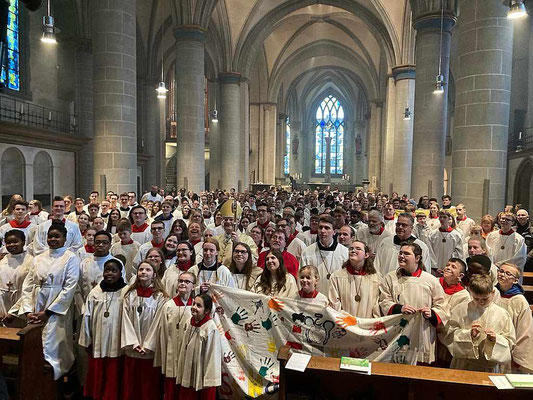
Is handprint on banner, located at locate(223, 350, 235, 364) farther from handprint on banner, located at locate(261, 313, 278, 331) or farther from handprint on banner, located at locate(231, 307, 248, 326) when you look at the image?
handprint on banner, located at locate(261, 313, 278, 331)

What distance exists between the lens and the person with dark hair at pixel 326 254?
18.5 feet

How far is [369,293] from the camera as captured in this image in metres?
4.62

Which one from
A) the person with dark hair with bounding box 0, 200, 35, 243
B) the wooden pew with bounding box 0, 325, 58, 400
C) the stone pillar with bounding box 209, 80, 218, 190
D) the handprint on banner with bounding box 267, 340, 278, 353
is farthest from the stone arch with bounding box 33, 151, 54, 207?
the handprint on banner with bounding box 267, 340, 278, 353

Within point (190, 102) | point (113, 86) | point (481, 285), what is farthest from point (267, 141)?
point (481, 285)

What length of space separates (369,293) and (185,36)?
52.3ft

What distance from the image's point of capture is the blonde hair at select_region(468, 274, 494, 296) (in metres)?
3.75

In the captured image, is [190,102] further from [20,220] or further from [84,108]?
[20,220]

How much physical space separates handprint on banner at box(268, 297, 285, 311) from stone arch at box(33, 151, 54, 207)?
1582cm

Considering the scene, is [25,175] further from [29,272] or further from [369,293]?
[369,293]

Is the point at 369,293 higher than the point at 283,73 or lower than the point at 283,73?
lower

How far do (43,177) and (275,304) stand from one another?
16225 mm

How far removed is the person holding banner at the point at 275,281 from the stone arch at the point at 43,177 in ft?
50.8

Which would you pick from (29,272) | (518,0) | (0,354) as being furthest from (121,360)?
(518,0)

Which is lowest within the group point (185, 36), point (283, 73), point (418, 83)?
point (418, 83)
